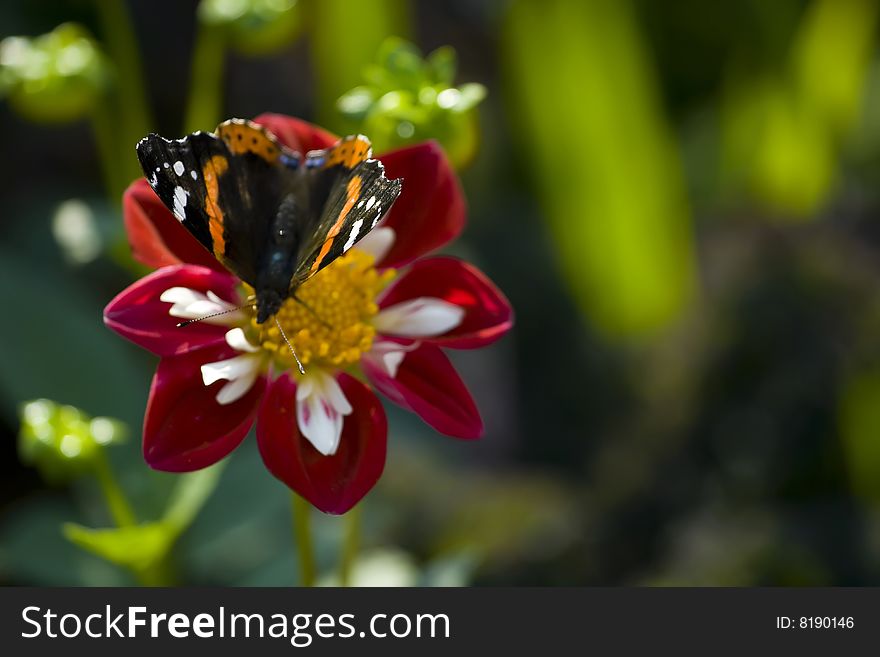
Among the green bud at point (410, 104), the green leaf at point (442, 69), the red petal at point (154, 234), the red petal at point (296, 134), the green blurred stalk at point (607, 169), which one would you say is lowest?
the red petal at point (154, 234)

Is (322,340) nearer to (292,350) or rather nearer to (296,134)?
(292,350)

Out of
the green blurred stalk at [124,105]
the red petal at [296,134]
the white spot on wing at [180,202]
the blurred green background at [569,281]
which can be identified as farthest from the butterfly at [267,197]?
the green blurred stalk at [124,105]

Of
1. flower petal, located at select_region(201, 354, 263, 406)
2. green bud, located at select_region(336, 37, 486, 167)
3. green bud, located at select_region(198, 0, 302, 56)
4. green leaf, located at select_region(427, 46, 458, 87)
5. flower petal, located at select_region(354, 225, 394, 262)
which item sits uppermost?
green bud, located at select_region(198, 0, 302, 56)

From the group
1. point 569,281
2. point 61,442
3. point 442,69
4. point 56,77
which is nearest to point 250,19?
point 56,77

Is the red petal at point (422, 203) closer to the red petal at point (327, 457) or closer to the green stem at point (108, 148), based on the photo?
the red petal at point (327, 457)

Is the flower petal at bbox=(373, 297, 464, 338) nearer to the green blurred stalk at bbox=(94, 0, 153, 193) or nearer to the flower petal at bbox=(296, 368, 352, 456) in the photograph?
the flower petal at bbox=(296, 368, 352, 456)

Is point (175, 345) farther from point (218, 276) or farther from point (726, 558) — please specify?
point (726, 558)

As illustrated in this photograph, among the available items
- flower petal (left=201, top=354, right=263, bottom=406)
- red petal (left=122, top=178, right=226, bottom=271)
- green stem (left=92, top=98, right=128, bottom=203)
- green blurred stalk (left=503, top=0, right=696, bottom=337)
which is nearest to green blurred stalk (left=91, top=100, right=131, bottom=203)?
green stem (left=92, top=98, right=128, bottom=203)
